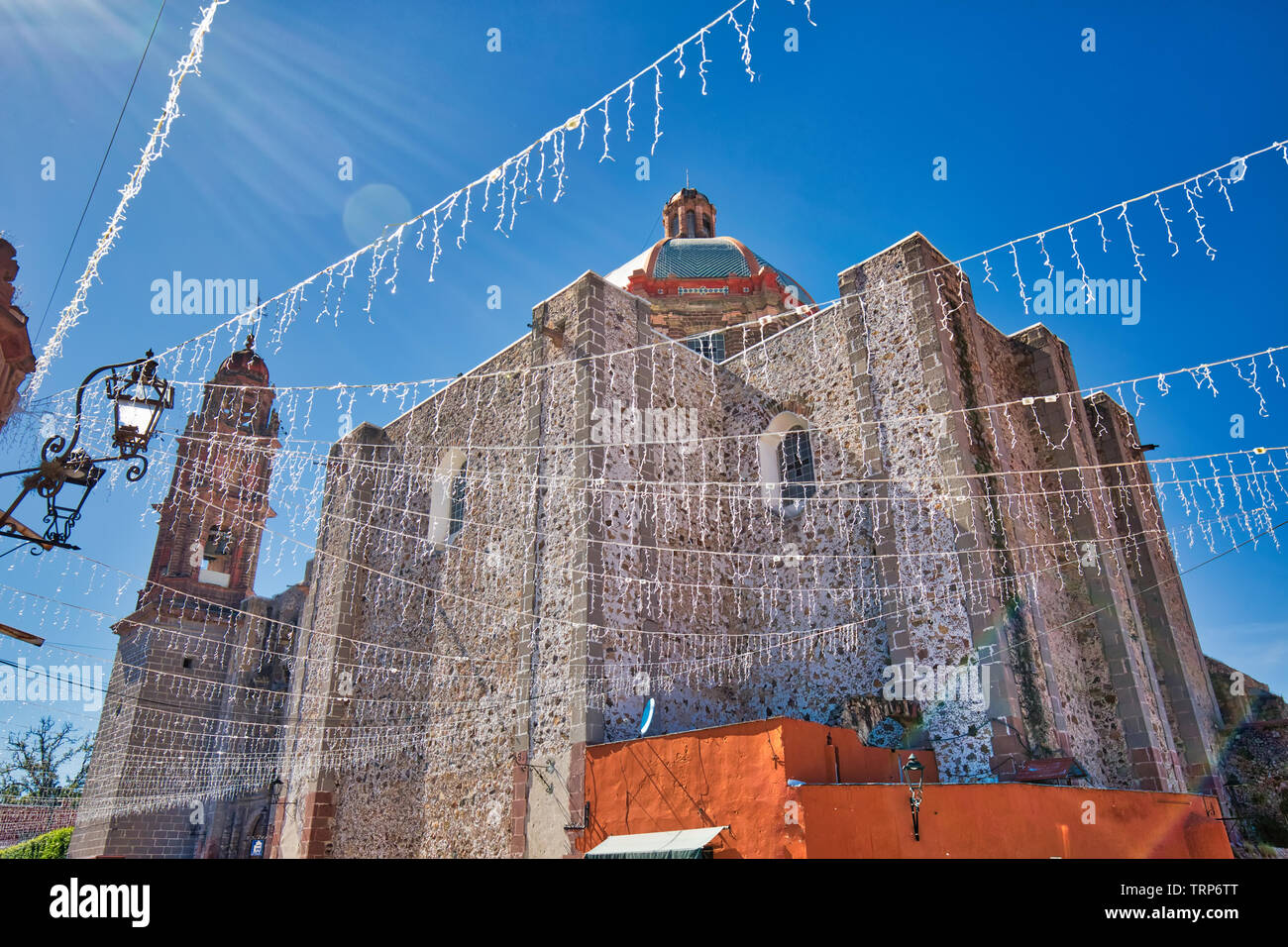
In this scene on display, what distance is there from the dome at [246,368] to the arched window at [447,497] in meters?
11.8

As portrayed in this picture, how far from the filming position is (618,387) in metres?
12.3

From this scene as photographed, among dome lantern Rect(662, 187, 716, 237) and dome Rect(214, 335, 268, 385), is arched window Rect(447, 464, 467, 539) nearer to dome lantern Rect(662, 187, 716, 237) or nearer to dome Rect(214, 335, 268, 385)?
dome Rect(214, 335, 268, 385)

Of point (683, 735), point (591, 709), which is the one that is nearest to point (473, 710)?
point (591, 709)

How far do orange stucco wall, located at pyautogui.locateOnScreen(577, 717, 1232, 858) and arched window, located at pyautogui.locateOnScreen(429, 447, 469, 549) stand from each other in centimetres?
586

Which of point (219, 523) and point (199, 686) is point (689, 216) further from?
point (199, 686)

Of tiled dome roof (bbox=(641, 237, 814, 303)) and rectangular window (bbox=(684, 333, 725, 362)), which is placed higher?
tiled dome roof (bbox=(641, 237, 814, 303))

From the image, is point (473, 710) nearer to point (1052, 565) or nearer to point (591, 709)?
point (591, 709)

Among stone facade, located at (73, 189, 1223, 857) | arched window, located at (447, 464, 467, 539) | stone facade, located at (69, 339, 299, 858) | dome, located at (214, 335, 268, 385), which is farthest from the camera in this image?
dome, located at (214, 335, 268, 385)

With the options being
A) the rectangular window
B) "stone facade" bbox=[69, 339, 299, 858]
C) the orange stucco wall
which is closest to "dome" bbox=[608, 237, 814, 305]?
the rectangular window

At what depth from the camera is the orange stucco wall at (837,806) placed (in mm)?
7191

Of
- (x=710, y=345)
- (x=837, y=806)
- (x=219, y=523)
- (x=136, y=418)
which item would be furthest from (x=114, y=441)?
(x=219, y=523)

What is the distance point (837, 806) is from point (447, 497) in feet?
30.9

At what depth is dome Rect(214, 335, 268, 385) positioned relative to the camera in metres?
24.0

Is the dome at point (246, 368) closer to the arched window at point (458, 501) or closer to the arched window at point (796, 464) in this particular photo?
the arched window at point (458, 501)
